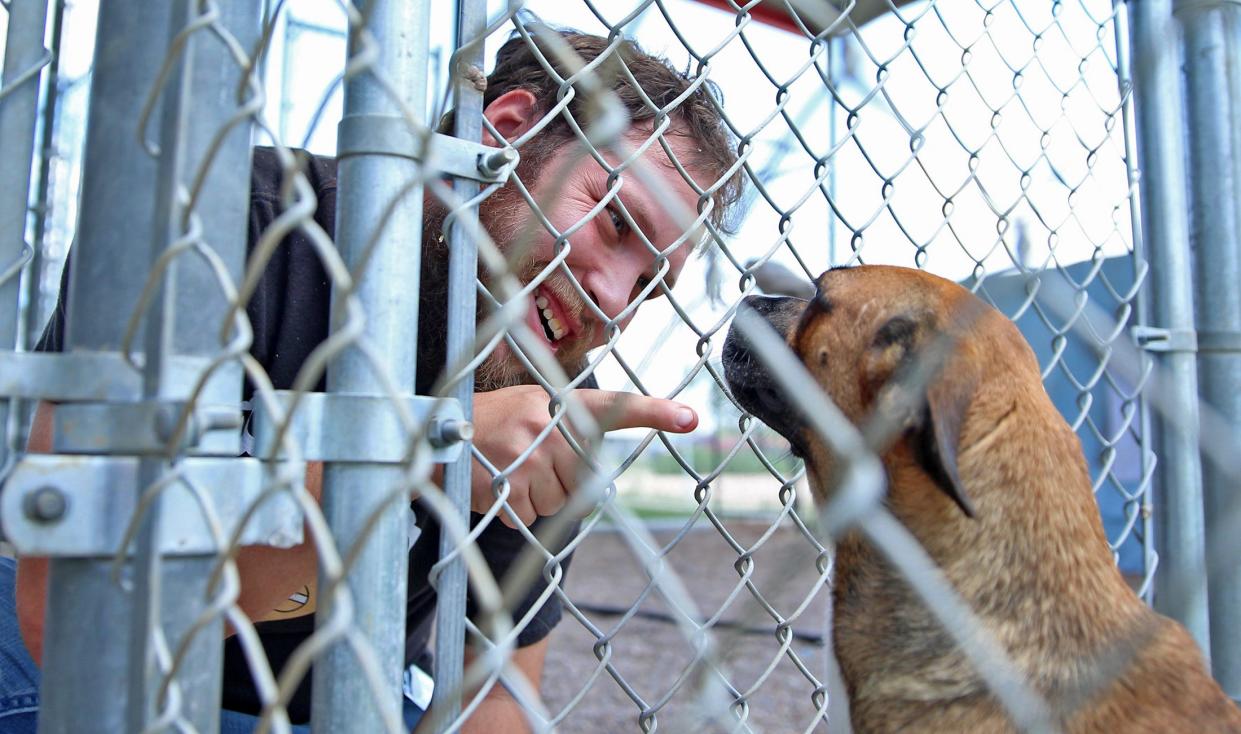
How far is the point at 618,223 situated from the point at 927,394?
2.89 feet

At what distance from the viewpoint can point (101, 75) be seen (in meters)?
0.98

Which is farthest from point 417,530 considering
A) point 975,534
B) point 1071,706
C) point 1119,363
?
point 1119,363

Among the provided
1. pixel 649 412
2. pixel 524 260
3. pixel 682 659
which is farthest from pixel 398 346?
pixel 682 659

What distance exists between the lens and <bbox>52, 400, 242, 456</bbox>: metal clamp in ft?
2.97

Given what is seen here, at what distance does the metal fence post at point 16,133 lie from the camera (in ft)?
4.51

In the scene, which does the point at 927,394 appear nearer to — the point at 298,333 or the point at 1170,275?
the point at 1170,275

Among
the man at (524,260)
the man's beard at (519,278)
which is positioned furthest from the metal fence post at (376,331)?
the man's beard at (519,278)

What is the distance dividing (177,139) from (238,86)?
4.9 inches

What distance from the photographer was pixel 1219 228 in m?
2.11

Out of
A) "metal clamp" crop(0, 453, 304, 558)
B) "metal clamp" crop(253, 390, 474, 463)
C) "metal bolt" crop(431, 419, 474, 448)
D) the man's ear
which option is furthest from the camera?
the man's ear

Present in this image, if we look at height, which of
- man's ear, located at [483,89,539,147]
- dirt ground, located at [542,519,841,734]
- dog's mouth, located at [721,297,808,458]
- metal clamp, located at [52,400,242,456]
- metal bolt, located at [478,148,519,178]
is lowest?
dirt ground, located at [542,519,841,734]

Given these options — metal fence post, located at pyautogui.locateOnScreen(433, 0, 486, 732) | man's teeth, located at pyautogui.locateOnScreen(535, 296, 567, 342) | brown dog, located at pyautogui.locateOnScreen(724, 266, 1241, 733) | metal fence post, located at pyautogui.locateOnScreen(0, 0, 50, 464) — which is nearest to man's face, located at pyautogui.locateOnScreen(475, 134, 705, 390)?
man's teeth, located at pyautogui.locateOnScreen(535, 296, 567, 342)

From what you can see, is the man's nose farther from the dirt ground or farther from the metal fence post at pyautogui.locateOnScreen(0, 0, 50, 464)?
the metal fence post at pyautogui.locateOnScreen(0, 0, 50, 464)

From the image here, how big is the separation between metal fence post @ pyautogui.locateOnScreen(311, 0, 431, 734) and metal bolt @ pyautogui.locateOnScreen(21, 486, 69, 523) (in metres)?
0.25
